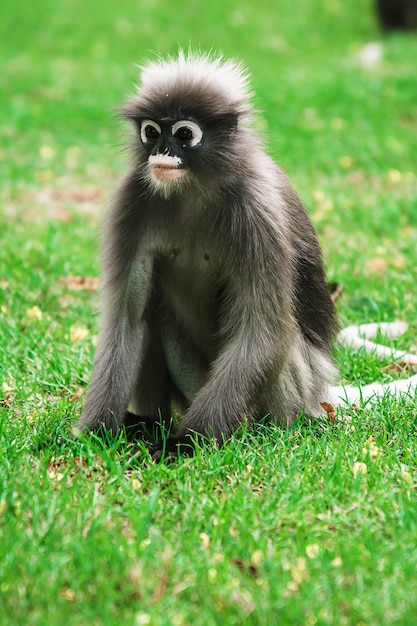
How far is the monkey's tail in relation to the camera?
3.98 meters

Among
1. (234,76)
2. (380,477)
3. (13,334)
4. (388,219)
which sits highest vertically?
(234,76)

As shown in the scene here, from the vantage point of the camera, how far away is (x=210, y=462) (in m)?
3.27

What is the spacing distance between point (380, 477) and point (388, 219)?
3604 millimetres

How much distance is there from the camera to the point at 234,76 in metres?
3.62

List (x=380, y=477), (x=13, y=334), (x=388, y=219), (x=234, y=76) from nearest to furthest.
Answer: (x=380, y=477) → (x=234, y=76) → (x=13, y=334) → (x=388, y=219)

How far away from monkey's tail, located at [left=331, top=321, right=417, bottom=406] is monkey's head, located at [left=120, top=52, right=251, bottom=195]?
109cm

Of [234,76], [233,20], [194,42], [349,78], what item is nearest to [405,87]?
[349,78]

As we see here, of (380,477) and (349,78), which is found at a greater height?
(349,78)

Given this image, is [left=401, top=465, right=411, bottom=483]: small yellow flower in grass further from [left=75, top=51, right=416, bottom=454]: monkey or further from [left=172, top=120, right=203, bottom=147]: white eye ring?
[left=172, top=120, right=203, bottom=147]: white eye ring

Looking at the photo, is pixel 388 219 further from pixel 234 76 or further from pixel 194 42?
pixel 194 42

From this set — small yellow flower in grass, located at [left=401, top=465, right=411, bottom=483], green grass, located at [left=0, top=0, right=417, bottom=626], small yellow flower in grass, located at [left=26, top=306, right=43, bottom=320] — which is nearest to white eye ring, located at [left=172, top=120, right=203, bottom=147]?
green grass, located at [left=0, top=0, right=417, bottom=626]

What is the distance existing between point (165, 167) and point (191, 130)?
0.56 ft

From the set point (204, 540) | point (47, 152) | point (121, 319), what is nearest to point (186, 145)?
point (121, 319)

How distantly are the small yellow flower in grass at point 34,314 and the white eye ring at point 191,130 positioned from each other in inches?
70.7
